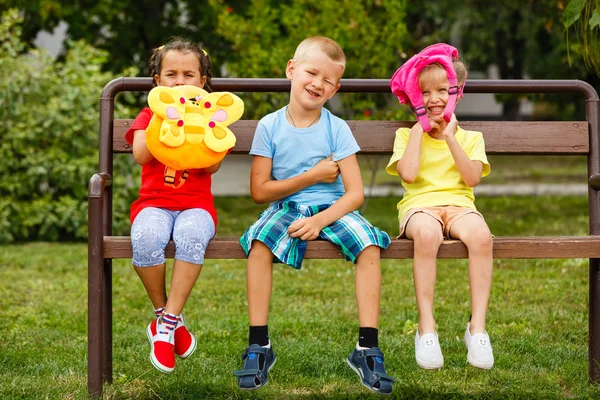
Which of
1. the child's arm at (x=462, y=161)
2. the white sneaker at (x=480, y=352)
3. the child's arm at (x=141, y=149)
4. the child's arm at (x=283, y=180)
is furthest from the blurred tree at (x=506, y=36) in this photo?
the child's arm at (x=141, y=149)

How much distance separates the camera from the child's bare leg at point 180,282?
3502mm

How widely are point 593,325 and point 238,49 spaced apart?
7403mm

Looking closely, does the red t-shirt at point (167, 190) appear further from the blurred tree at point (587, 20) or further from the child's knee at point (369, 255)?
the blurred tree at point (587, 20)

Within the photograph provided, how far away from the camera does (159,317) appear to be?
3551 mm

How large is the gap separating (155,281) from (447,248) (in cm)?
115

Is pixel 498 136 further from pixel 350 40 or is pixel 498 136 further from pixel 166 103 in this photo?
pixel 350 40

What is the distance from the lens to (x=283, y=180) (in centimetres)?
368

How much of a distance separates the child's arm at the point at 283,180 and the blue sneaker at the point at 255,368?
0.62 meters

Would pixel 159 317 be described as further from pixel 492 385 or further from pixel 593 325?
pixel 593 325

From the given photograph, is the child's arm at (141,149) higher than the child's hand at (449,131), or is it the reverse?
the child's hand at (449,131)

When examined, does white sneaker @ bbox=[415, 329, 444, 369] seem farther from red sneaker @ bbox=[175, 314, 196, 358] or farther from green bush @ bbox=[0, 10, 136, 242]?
green bush @ bbox=[0, 10, 136, 242]

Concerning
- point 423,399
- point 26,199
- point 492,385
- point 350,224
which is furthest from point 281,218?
point 26,199

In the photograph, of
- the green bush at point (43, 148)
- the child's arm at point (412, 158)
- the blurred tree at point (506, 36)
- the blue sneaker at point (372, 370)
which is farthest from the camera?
the blurred tree at point (506, 36)

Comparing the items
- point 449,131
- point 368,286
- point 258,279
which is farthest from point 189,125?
point 449,131
